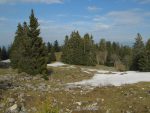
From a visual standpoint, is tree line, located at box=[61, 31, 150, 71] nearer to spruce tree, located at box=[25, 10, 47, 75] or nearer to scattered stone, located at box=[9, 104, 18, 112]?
spruce tree, located at box=[25, 10, 47, 75]

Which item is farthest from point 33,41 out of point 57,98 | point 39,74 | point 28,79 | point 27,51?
point 57,98

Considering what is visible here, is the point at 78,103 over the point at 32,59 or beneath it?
beneath

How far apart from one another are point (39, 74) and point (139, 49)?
53.3 m

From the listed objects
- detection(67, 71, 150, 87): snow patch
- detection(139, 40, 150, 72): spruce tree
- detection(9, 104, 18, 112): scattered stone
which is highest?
detection(139, 40, 150, 72): spruce tree

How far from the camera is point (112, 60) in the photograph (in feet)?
421

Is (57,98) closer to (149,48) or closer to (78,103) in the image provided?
(78,103)

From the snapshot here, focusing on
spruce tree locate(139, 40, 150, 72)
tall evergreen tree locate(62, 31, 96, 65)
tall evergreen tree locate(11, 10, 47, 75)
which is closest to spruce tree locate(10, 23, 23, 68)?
tall evergreen tree locate(11, 10, 47, 75)

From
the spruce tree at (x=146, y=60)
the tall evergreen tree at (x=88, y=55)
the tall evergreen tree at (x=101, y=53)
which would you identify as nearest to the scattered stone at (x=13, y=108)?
the spruce tree at (x=146, y=60)

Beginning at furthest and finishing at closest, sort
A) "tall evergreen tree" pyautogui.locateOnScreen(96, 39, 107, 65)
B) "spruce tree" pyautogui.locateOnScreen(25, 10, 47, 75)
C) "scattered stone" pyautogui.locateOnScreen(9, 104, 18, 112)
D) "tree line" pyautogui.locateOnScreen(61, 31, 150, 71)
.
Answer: "tall evergreen tree" pyautogui.locateOnScreen(96, 39, 107, 65) < "tree line" pyautogui.locateOnScreen(61, 31, 150, 71) < "spruce tree" pyautogui.locateOnScreen(25, 10, 47, 75) < "scattered stone" pyautogui.locateOnScreen(9, 104, 18, 112)

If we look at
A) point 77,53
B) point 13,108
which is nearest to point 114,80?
point 13,108

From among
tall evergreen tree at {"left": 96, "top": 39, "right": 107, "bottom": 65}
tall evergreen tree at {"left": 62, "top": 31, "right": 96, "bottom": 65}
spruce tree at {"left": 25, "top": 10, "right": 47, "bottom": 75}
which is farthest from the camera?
tall evergreen tree at {"left": 96, "top": 39, "right": 107, "bottom": 65}

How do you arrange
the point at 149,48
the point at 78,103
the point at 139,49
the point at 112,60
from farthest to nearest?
the point at 112,60
the point at 139,49
the point at 149,48
the point at 78,103

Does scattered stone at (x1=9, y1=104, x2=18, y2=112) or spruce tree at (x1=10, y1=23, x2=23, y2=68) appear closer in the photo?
scattered stone at (x1=9, y1=104, x2=18, y2=112)

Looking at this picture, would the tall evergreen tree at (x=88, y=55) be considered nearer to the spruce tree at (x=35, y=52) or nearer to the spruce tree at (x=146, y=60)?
the spruce tree at (x=146, y=60)
